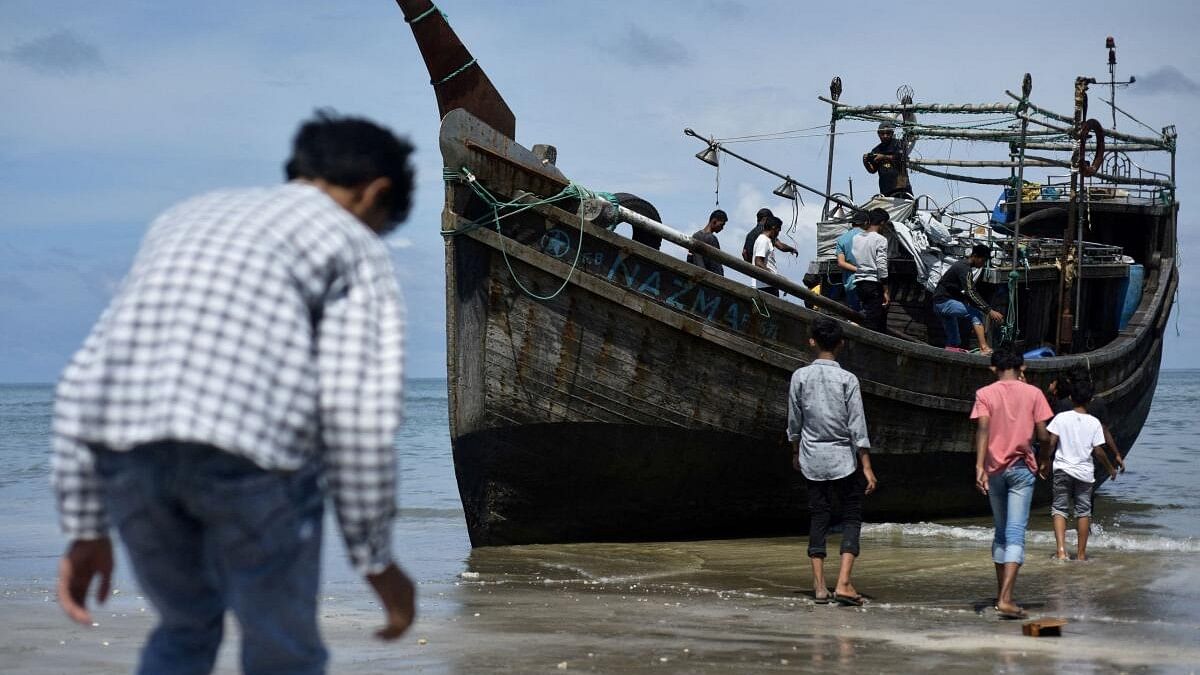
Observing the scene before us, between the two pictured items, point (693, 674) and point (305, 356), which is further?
point (693, 674)

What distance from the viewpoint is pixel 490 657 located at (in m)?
5.17

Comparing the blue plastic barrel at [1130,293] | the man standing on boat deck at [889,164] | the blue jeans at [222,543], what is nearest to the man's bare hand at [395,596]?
the blue jeans at [222,543]

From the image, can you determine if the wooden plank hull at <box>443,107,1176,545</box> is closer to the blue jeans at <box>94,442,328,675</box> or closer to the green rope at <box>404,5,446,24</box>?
the green rope at <box>404,5,446,24</box>

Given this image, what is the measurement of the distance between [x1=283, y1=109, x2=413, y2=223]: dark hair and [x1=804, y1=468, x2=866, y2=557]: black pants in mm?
4754

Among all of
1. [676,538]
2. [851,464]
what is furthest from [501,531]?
[851,464]

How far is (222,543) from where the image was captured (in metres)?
2.46

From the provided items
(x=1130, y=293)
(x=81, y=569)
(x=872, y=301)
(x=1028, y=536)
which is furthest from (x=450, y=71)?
(x=1130, y=293)

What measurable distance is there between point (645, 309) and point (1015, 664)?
4.65 meters

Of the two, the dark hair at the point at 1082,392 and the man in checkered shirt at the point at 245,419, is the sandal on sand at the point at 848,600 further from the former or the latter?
the man in checkered shirt at the point at 245,419

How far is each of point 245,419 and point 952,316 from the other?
1074cm

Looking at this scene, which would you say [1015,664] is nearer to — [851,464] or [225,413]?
[851,464]

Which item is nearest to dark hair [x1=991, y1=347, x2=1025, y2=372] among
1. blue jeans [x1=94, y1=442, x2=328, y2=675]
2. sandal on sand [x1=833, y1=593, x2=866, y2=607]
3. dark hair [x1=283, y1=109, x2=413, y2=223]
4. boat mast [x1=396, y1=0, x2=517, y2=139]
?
sandal on sand [x1=833, y1=593, x2=866, y2=607]

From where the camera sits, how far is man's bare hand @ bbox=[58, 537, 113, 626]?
2.62 metres

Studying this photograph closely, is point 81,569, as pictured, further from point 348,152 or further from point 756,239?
point 756,239
